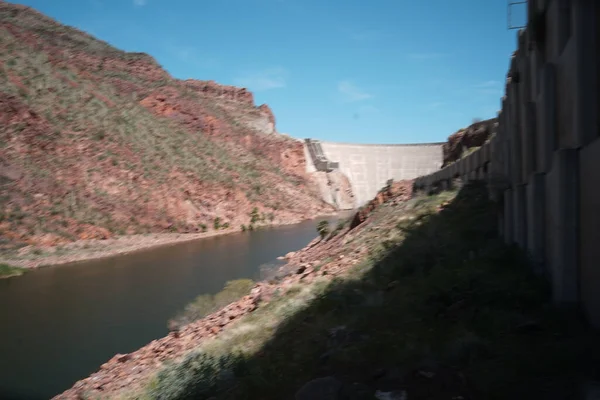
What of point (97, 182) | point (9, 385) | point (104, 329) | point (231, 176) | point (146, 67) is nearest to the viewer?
point (9, 385)

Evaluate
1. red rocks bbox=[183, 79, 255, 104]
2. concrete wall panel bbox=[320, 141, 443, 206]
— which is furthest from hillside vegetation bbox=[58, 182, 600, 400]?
red rocks bbox=[183, 79, 255, 104]

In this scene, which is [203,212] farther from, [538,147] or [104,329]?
[538,147]

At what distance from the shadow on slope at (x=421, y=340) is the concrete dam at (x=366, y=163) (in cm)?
5679

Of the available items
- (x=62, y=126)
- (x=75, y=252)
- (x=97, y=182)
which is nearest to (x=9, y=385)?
(x=75, y=252)

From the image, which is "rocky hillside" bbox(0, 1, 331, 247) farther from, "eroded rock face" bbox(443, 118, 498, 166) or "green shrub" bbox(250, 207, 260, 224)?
"eroded rock face" bbox(443, 118, 498, 166)

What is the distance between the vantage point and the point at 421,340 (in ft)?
18.4

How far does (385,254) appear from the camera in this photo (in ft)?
34.4

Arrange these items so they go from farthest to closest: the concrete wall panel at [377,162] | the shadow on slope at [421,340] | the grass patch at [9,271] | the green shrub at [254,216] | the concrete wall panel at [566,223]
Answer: the concrete wall panel at [377,162], the green shrub at [254,216], the grass patch at [9,271], the concrete wall panel at [566,223], the shadow on slope at [421,340]

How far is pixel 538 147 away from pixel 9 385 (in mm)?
12746

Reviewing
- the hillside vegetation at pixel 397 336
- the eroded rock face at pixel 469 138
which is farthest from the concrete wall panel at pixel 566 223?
the eroded rock face at pixel 469 138

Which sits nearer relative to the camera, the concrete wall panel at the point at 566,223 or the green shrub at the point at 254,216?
the concrete wall panel at the point at 566,223

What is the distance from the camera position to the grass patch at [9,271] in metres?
24.3

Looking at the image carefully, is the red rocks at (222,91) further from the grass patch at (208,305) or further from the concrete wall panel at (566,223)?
the concrete wall panel at (566,223)

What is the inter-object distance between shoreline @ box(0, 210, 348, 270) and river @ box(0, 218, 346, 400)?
2.91ft
